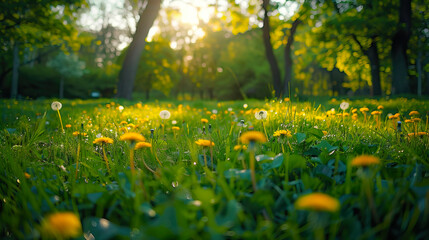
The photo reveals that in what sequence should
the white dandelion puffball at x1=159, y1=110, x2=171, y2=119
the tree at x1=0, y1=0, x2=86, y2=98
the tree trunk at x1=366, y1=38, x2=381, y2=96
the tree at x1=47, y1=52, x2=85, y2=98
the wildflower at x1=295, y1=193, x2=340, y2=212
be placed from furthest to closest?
the tree at x1=47, y1=52, x2=85, y2=98 → the tree trunk at x1=366, y1=38, x2=381, y2=96 → the tree at x1=0, y1=0, x2=86, y2=98 → the white dandelion puffball at x1=159, y1=110, x2=171, y2=119 → the wildflower at x1=295, y1=193, x2=340, y2=212

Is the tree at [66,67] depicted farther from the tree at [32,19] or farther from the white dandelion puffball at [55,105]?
the white dandelion puffball at [55,105]

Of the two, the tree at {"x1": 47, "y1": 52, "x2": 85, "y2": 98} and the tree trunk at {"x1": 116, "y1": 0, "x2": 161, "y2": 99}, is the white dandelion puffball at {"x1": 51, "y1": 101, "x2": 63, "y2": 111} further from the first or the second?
the tree at {"x1": 47, "y1": 52, "x2": 85, "y2": 98}

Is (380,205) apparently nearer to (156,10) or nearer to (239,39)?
(156,10)

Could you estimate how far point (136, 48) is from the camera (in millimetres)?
7855

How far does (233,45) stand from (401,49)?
18.1 metres

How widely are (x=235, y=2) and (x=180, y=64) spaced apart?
1777 centimetres

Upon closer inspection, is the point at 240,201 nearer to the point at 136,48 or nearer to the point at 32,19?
the point at 136,48

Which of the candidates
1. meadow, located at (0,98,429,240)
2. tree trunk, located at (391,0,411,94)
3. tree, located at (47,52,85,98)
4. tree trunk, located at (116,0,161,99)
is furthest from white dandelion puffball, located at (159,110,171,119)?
tree, located at (47,52,85,98)

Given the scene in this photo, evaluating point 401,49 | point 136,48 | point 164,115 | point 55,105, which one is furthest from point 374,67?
point 55,105

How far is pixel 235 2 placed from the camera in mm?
10820

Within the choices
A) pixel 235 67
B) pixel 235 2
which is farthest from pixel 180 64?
pixel 235 2

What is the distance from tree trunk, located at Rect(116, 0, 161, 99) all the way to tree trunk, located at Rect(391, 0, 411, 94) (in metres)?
10.0

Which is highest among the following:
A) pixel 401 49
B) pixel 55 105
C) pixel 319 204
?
pixel 401 49

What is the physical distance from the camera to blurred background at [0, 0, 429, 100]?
895 centimetres
